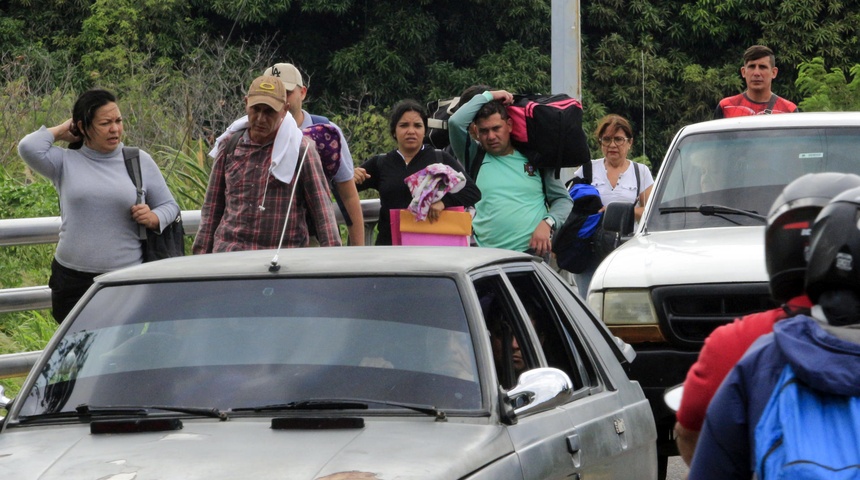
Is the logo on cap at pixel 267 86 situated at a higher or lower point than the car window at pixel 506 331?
higher

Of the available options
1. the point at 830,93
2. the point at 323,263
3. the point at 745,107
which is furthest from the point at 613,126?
the point at 830,93

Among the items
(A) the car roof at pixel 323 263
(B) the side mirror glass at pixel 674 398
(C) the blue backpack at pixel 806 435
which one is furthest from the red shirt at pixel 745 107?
(C) the blue backpack at pixel 806 435

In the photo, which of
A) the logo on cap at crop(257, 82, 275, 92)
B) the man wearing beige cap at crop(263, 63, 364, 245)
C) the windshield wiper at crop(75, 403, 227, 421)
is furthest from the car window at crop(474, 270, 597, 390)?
the man wearing beige cap at crop(263, 63, 364, 245)

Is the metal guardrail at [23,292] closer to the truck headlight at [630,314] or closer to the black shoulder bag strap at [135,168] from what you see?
the black shoulder bag strap at [135,168]

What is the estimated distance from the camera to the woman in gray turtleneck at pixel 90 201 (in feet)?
22.8

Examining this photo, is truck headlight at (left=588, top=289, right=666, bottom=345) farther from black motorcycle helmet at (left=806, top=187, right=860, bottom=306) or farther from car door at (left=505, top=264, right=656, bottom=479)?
black motorcycle helmet at (left=806, top=187, right=860, bottom=306)

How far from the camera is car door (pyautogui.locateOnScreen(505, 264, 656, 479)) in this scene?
15.1 ft

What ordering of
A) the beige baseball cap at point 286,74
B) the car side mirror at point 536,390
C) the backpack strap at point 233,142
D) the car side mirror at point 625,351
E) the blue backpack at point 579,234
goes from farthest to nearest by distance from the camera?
the blue backpack at point 579,234, the beige baseball cap at point 286,74, the backpack strap at point 233,142, the car side mirror at point 625,351, the car side mirror at point 536,390

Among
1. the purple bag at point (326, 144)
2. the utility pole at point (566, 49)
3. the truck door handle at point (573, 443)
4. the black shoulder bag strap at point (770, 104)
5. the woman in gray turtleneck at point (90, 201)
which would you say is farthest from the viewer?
the utility pole at point (566, 49)

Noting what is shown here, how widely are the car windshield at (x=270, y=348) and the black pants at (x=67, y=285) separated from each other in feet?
8.35

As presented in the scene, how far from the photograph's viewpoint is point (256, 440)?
3.73 meters

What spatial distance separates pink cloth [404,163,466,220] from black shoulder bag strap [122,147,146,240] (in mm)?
1565

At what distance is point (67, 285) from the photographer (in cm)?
697

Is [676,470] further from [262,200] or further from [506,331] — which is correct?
[506,331]
